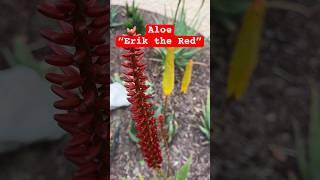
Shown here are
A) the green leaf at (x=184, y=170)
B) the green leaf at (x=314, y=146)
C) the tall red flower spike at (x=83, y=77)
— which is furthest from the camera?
the green leaf at (x=314, y=146)

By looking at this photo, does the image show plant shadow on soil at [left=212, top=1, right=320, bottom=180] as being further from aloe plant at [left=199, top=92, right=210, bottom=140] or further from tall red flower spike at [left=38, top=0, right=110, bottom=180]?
tall red flower spike at [left=38, top=0, right=110, bottom=180]

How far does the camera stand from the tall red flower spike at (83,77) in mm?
572

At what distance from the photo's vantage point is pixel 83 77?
58 centimetres

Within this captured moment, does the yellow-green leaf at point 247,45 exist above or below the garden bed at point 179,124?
above

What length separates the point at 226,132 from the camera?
3.16 ft

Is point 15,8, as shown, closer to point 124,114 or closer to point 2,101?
point 2,101

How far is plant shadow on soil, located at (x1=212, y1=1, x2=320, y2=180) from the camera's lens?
960 mm

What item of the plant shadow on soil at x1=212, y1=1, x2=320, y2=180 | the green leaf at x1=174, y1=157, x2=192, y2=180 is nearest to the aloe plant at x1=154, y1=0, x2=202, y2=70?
the green leaf at x1=174, y1=157, x2=192, y2=180

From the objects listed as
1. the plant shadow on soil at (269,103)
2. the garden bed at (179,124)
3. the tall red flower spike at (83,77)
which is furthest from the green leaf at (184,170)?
the plant shadow on soil at (269,103)

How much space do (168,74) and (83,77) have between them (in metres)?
0.12

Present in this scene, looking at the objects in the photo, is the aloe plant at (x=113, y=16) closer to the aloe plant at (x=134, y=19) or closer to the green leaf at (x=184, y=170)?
the aloe plant at (x=134, y=19)

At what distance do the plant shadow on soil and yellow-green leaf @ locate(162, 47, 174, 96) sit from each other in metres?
0.30

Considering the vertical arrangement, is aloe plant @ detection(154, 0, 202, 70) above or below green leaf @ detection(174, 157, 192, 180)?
above

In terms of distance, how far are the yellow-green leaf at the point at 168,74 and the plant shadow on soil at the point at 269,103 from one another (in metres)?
0.30
